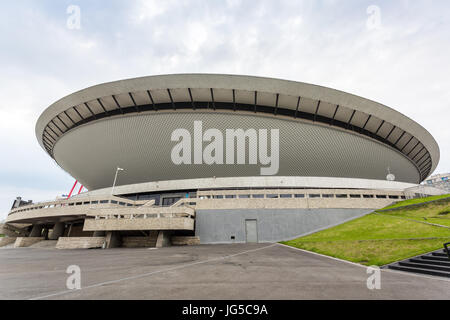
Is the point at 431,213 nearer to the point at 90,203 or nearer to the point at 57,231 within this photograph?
the point at 90,203

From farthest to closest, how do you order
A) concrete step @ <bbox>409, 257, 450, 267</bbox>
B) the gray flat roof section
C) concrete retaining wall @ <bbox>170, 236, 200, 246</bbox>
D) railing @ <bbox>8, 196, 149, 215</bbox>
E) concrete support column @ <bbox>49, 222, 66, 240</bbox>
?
the gray flat roof section, concrete support column @ <bbox>49, 222, 66, 240</bbox>, railing @ <bbox>8, 196, 149, 215</bbox>, concrete retaining wall @ <bbox>170, 236, 200, 246</bbox>, concrete step @ <bbox>409, 257, 450, 267</bbox>

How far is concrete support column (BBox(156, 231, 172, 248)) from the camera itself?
1750 centimetres

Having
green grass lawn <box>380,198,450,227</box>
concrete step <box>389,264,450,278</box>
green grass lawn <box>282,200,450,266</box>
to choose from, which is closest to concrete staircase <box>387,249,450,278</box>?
concrete step <box>389,264,450,278</box>

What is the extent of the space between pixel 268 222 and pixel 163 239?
9954 millimetres

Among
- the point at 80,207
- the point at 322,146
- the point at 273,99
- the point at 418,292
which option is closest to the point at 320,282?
the point at 418,292

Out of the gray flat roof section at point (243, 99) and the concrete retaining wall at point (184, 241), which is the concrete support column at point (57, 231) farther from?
the concrete retaining wall at point (184, 241)

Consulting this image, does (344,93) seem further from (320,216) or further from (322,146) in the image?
(320,216)

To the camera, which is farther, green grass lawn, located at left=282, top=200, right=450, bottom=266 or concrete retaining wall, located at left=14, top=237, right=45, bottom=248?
concrete retaining wall, located at left=14, top=237, right=45, bottom=248

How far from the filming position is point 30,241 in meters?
25.9

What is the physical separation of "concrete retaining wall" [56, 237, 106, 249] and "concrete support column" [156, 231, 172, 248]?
5.85m

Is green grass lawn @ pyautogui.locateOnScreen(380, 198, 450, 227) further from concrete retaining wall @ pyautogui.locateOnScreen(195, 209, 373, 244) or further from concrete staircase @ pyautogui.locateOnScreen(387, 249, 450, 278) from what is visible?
concrete staircase @ pyautogui.locateOnScreen(387, 249, 450, 278)

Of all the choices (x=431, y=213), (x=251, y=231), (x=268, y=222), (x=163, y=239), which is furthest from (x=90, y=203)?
(x=431, y=213)

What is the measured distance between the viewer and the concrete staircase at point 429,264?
681cm
